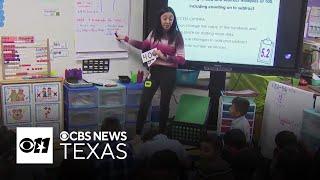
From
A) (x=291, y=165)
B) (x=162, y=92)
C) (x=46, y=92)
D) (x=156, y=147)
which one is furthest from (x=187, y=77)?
(x=291, y=165)

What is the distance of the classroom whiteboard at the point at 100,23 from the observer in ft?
11.3

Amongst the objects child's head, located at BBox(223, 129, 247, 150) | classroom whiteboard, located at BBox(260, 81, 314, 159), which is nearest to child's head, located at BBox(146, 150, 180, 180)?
child's head, located at BBox(223, 129, 247, 150)

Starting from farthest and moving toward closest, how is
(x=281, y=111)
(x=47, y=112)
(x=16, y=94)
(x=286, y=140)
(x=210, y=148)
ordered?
(x=281, y=111)
(x=47, y=112)
(x=16, y=94)
(x=286, y=140)
(x=210, y=148)

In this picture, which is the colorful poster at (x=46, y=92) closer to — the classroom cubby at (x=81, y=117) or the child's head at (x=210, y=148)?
the classroom cubby at (x=81, y=117)

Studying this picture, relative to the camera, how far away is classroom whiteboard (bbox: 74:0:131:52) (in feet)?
11.3

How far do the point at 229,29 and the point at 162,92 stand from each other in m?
0.75

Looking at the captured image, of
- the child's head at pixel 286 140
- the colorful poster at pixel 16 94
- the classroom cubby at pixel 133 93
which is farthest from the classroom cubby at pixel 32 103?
the child's head at pixel 286 140

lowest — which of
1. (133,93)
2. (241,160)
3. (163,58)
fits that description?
(241,160)

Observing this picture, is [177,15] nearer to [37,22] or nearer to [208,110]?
[208,110]

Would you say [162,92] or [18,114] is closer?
[18,114]

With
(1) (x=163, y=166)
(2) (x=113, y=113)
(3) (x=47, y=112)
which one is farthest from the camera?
(2) (x=113, y=113)

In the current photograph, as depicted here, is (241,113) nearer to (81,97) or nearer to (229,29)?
(229,29)

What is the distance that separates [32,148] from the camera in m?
2.45

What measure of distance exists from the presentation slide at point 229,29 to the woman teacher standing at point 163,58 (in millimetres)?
93
